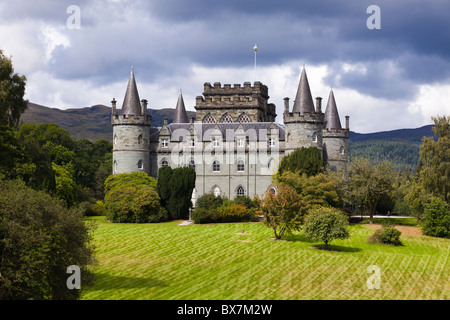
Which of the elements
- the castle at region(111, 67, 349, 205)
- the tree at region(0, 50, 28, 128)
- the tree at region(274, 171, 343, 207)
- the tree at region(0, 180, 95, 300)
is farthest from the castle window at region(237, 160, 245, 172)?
the tree at region(0, 180, 95, 300)

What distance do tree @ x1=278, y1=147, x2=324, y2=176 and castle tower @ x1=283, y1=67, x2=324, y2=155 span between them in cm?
260

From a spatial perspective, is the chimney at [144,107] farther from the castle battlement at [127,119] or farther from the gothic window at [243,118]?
the gothic window at [243,118]

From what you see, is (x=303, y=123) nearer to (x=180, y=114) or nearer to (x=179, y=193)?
(x=179, y=193)

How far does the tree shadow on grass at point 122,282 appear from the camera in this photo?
24589 millimetres

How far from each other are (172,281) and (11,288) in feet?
33.2

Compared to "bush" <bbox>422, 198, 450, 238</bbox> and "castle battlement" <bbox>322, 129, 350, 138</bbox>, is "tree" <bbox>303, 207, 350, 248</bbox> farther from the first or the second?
"castle battlement" <bbox>322, 129, 350, 138</bbox>

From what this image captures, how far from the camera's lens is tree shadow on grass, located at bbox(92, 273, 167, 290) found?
2459 centimetres

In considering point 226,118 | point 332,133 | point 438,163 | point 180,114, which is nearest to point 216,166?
point 226,118

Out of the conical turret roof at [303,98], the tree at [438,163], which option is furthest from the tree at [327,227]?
the conical turret roof at [303,98]

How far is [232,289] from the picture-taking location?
24.9 metres

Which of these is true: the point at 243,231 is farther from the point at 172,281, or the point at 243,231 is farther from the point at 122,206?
the point at 172,281

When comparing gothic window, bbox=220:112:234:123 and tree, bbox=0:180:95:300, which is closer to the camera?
tree, bbox=0:180:95:300

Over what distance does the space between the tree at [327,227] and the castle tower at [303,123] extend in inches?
762

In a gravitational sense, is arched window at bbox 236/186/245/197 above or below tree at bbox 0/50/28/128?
below
